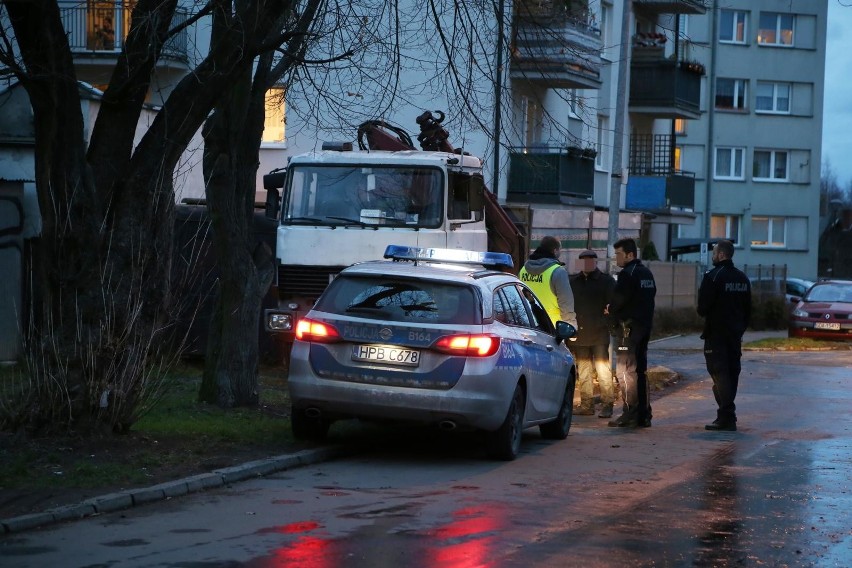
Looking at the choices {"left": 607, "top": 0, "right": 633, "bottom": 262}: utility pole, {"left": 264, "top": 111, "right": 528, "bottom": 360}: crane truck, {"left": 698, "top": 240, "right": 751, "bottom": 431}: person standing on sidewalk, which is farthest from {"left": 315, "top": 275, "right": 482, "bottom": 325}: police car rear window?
{"left": 607, "top": 0, "right": 633, "bottom": 262}: utility pole

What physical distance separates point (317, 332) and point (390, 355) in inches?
27.3

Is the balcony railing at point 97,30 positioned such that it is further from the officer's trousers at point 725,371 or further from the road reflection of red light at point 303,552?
the road reflection of red light at point 303,552

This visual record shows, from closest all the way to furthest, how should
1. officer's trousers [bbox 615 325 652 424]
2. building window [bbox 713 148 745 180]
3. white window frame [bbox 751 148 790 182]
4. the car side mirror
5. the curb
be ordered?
the curb → the car side mirror → officer's trousers [bbox 615 325 652 424] → building window [bbox 713 148 745 180] → white window frame [bbox 751 148 790 182]

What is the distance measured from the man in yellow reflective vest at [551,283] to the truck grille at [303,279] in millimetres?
2830

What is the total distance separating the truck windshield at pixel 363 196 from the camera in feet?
57.8

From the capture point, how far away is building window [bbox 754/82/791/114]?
62062 millimetres

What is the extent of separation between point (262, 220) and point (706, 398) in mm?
6731

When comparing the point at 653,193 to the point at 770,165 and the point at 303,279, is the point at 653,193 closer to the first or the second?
the point at 770,165

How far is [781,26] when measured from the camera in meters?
61.9

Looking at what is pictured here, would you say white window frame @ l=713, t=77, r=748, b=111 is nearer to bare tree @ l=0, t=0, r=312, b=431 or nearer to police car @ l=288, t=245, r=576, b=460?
police car @ l=288, t=245, r=576, b=460

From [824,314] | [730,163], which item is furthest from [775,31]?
[824,314]

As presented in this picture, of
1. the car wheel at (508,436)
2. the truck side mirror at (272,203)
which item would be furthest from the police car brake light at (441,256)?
the truck side mirror at (272,203)

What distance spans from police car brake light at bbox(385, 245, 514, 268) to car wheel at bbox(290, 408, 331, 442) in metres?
1.86

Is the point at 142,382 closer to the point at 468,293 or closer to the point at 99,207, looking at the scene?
the point at 99,207
